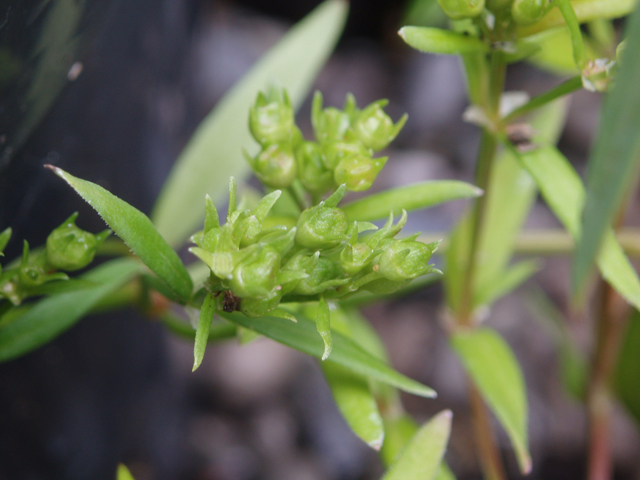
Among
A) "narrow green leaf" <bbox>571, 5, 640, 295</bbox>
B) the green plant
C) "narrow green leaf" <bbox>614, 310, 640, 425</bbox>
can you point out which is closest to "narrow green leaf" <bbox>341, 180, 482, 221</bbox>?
the green plant

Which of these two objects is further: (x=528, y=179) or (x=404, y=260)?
(x=528, y=179)

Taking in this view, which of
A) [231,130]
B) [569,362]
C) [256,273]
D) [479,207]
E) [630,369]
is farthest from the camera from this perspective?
[569,362]

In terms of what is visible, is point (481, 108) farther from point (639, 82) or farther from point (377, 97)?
point (377, 97)

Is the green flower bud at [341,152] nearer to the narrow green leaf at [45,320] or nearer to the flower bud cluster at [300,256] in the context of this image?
the flower bud cluster at [300,256]

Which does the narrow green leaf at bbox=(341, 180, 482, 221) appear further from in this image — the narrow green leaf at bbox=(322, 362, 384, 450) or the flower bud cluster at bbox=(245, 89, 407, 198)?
the narrow green leaf at bbox=(322, 362, 384, 450)

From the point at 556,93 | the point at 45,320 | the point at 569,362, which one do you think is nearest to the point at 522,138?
the point at 556,93

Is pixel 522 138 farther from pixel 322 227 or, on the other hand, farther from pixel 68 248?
pixel 68 248
